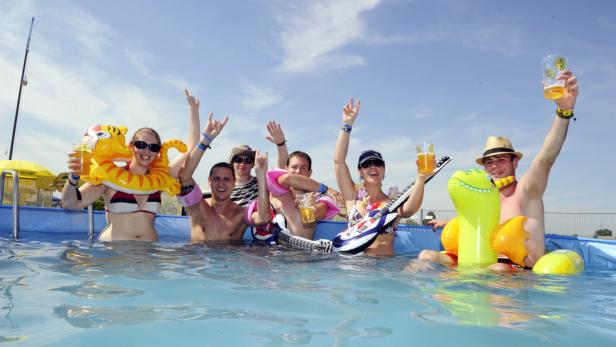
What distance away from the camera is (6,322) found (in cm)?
164

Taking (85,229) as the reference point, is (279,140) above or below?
above

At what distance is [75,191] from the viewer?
14.1 ft

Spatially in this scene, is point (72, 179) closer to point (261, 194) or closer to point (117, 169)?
point (117, 169)

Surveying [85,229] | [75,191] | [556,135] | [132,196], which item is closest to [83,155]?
[75,191]

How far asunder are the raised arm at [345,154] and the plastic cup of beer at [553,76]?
2101 millimetres

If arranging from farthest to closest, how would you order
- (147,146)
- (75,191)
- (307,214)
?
(307,214)
(147,146)
(75,191)

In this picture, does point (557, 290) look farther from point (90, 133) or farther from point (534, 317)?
point (90, 133)

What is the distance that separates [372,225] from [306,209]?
1104 millimetres

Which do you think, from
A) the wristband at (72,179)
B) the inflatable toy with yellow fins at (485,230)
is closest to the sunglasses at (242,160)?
the wristband at (72,179)

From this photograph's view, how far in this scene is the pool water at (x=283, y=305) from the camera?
1584mm

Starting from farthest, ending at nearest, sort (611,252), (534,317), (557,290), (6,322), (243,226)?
(243,226) → (611,252) → (557,290) → (534,317) → (6,322)

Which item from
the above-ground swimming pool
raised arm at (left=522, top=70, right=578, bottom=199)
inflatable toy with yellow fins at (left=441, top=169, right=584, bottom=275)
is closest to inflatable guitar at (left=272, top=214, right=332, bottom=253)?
the above-ground swimming pool

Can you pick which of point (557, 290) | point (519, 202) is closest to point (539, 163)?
point (519, 202)

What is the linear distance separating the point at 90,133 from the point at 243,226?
210 cm
